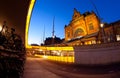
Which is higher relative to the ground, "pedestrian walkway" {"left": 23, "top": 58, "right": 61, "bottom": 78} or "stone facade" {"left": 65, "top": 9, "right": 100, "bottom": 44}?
"stone facade" {"left": 65, "top": 9, "right": 100, "bottom": 44}

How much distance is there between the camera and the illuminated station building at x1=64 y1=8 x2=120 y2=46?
21.8 meters

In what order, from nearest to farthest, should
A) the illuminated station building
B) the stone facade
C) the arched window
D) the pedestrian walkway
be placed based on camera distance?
the pedestrian walkway
the illuminated station building
the stone facade
the arched window

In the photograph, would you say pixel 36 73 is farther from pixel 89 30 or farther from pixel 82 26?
pixel 82 26

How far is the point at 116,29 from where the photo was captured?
21.6m

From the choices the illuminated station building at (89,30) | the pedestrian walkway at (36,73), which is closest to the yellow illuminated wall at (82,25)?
the illuminated station building at (89,30)

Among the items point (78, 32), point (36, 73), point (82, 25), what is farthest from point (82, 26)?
point (36, 73)

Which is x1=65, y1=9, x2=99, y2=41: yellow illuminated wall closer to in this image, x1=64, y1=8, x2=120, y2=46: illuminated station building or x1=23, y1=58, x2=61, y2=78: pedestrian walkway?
x1=64, y1=8, x2=120, y2=46: illuminated station building

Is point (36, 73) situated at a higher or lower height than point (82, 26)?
lower

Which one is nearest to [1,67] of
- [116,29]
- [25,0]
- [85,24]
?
[25,0]

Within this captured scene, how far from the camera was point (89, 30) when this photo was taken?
27812 millimetres

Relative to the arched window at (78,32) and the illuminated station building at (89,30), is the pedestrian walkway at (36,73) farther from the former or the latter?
the arched window at (78,32)

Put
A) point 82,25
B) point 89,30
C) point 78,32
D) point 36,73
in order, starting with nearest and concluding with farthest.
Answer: point 36,73, point 89,30, point 82,25, point 78,32

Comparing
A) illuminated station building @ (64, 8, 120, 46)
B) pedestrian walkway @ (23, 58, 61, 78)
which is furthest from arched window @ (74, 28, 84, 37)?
pedestrian walkway @ (23, 58, 61, 78)

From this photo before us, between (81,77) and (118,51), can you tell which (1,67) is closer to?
(81,77)
